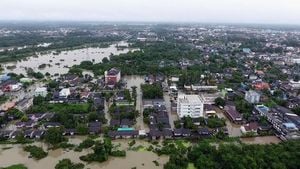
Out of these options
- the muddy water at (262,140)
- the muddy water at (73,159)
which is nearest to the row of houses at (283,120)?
the muddy water at (262,140)

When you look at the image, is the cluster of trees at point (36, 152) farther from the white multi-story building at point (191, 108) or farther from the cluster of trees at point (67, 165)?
the white multi-story building at point (191, 108)

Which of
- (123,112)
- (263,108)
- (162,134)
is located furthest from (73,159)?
(263,108)

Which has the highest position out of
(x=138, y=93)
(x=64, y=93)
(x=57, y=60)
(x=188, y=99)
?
(x=188, y=99)

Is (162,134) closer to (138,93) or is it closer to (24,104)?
(138,93)

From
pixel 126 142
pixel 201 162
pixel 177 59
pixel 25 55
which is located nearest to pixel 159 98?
pixel 126 142

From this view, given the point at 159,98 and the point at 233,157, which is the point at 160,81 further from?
the point at 233,157

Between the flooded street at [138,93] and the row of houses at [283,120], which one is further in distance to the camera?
the flooded street at [138,93]
